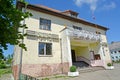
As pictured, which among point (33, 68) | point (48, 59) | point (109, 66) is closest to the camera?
point (33, 68)

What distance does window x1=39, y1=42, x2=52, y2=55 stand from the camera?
55.2 ft

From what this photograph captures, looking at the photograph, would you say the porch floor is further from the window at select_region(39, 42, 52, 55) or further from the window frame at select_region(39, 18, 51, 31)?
the window frame at select_region(39, 18, 51, 31)

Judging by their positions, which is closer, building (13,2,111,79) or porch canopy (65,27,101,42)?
building (13,2,111,79)

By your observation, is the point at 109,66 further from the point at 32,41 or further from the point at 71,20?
the point at 32,41

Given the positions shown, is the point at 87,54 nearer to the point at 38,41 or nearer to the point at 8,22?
the point at 38,41

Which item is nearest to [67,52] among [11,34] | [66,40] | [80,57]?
[66,40]

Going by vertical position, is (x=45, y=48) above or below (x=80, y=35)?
below

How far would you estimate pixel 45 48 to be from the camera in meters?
17.2

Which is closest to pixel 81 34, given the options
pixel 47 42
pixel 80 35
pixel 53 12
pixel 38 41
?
pixel 80 35

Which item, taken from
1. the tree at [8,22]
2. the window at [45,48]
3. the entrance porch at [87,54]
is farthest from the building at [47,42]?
the tree at [8,22]

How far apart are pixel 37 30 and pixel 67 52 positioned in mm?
4894

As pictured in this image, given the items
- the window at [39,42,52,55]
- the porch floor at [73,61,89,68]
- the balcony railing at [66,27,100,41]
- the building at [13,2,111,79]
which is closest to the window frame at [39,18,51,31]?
the building at [13,2,111,79]

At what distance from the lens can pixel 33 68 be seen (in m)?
15.4

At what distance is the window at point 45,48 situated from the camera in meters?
16.8
